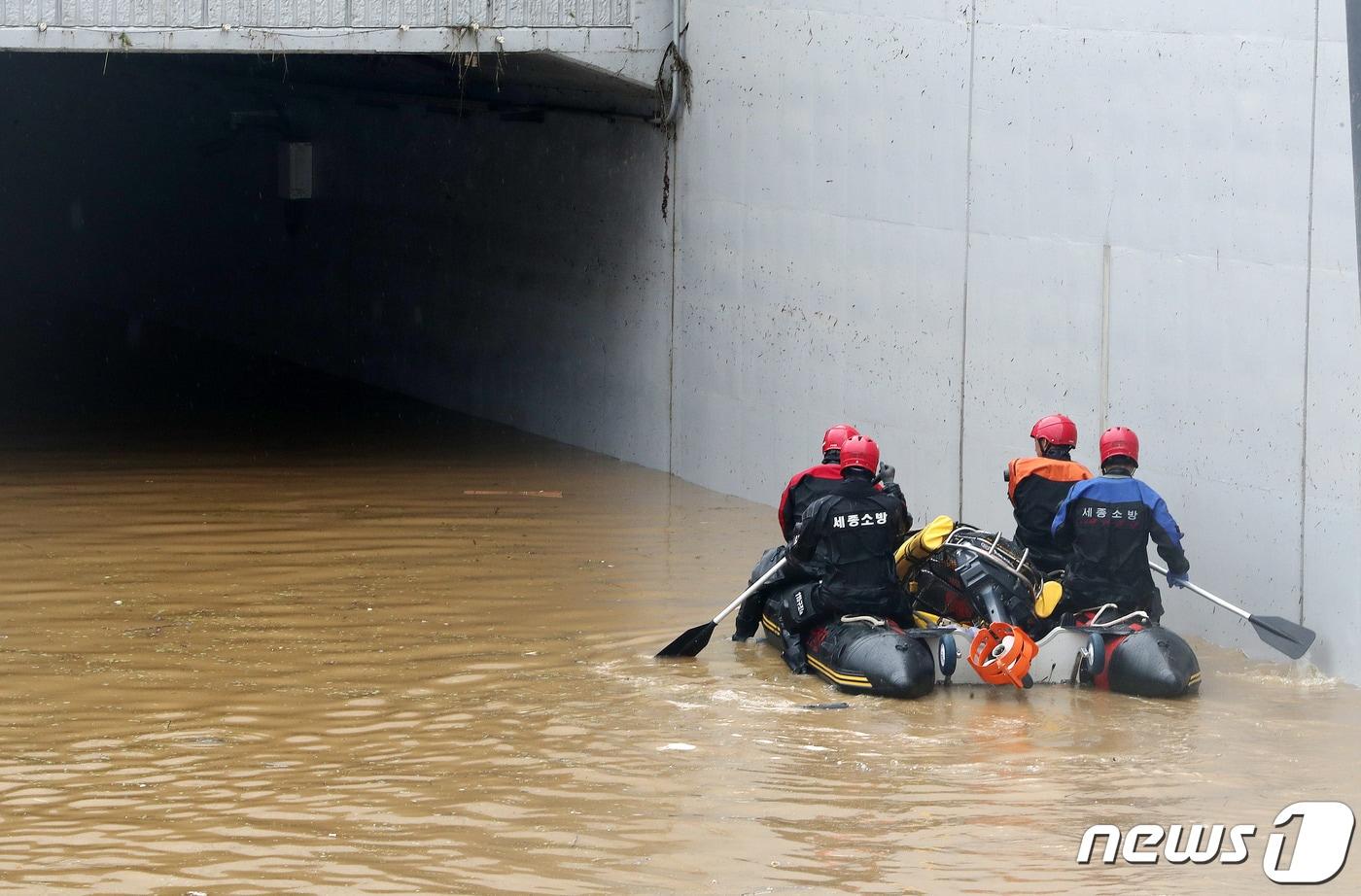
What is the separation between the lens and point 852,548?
9695 mm

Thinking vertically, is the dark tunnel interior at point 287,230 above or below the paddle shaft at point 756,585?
above

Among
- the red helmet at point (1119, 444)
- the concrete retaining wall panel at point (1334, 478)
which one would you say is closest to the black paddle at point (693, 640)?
the red helmet at point (1119, 444)

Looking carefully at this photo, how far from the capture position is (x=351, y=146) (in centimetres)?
2205

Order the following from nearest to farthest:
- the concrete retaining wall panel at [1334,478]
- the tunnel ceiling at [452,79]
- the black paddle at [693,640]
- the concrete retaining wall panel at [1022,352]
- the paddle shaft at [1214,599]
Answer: the concrete retaining wall panel at [1334,478]
the paddle shaft at [1214,599]
the black paddle at [693,640]
the concrete retaining wall panel at [1022,352]
the tunnel ceiling at [452,79]

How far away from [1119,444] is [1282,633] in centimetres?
125

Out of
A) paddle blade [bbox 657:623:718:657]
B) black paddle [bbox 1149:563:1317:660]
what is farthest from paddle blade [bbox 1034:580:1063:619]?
paddle blade [bbox 657:623:718:657]

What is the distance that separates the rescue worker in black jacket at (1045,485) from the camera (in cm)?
1018

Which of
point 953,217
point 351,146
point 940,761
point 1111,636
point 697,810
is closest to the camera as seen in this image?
point 697,810

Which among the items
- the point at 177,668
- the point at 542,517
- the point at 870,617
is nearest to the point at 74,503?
the point at 542,517

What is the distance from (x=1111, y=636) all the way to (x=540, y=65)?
9.04m

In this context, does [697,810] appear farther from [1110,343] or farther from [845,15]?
[845,15]

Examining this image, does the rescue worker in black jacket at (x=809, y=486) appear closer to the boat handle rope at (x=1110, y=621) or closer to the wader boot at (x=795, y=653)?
the wader boot at (x=795, y=653)

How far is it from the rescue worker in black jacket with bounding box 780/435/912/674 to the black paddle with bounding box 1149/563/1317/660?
5.50ft

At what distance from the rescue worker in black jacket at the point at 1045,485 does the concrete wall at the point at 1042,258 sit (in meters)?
0.82
